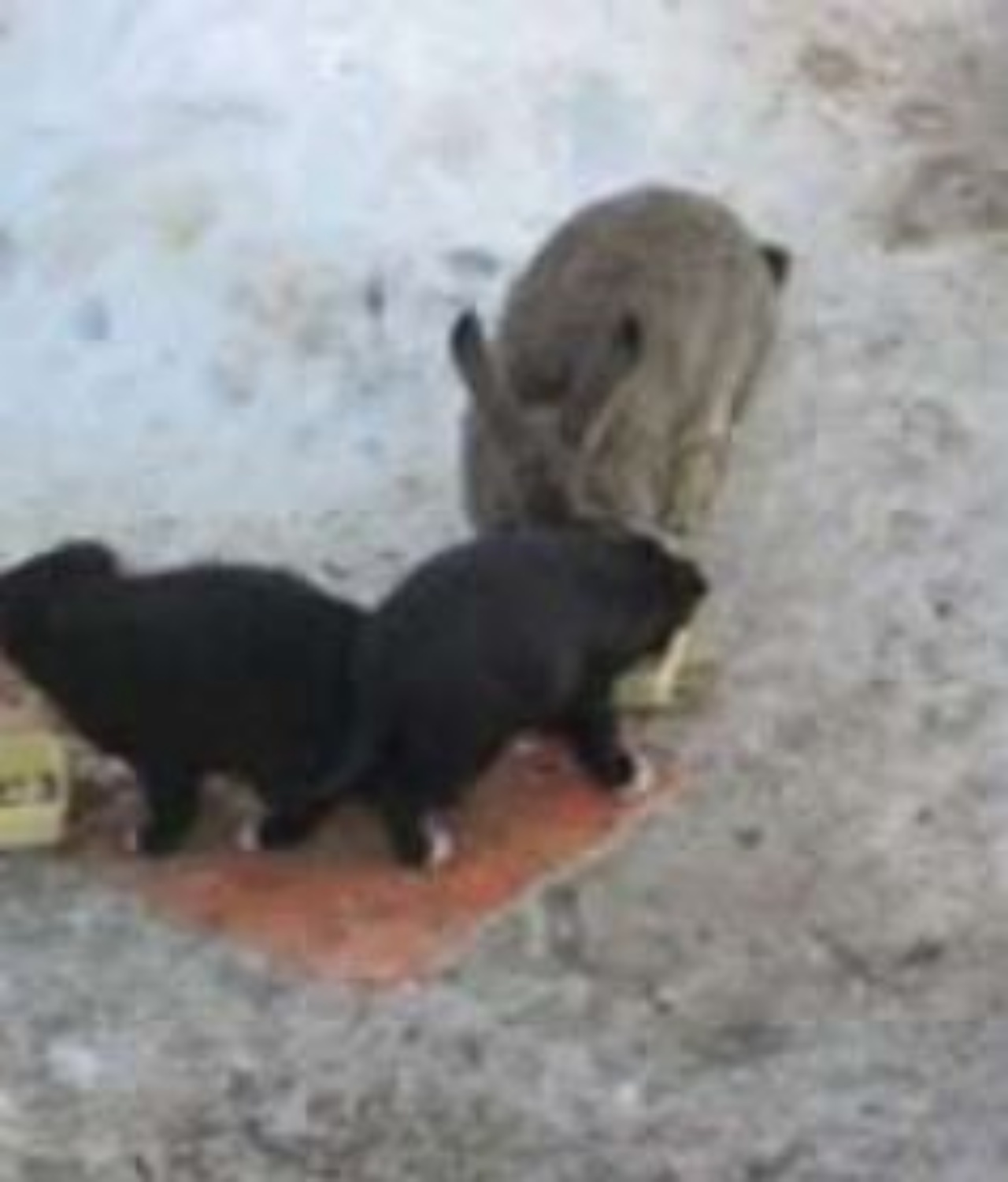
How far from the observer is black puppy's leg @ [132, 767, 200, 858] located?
19.9 feet

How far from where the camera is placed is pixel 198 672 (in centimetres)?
597

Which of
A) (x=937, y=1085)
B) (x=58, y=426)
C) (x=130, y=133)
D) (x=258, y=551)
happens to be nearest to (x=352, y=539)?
(x=258, y=551)

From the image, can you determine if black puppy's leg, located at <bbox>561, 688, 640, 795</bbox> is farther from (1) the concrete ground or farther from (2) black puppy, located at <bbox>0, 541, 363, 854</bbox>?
(2) black puppy, located at <bbox>0, 541, 363, 854</bbox>

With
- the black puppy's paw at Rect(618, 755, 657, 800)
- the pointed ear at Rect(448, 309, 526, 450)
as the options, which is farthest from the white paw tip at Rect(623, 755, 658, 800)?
the pointed ear at Rect(448, 309, 526, 450)

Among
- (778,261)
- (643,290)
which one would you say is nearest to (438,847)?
(643,290)

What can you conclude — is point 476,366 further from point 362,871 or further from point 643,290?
point 362,871

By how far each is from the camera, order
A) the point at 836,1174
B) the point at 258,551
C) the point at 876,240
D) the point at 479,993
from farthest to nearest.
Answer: the point at 876,240
the point at 258,551
the point at 479,993
the point at 836,1174

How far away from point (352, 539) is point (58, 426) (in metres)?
0.57

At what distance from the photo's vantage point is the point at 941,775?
6176 mm

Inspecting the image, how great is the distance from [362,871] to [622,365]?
3.16 ft

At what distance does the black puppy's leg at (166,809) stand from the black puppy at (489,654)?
8.7 inches

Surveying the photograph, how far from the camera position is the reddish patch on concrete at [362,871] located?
5961 mm

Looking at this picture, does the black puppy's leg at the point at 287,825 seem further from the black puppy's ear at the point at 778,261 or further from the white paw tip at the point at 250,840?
the black puppy's ear at the point at 778,261

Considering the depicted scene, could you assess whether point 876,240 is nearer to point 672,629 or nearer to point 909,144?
point 909,144
